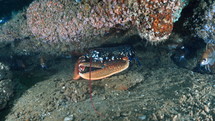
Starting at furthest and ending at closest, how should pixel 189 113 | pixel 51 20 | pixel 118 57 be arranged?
pixel 118 57 → pixel 51 20 → pixel 189 113

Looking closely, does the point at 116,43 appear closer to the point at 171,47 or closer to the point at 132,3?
the point at 171,47

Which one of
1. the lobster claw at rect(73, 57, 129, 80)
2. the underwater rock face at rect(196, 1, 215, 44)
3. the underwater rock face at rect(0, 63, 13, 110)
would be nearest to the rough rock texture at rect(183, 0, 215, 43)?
the underwater rock face at rect(196, 1, 215, 44)

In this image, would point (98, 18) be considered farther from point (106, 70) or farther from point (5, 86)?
point (5, 86)

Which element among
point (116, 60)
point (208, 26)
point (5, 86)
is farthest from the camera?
point (116, 60)

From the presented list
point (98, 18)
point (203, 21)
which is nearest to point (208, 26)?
point (203, 21)

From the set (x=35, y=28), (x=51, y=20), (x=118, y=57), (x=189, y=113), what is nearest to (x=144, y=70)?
(x=118, y=57)

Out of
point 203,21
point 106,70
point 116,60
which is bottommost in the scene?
point 106,70
